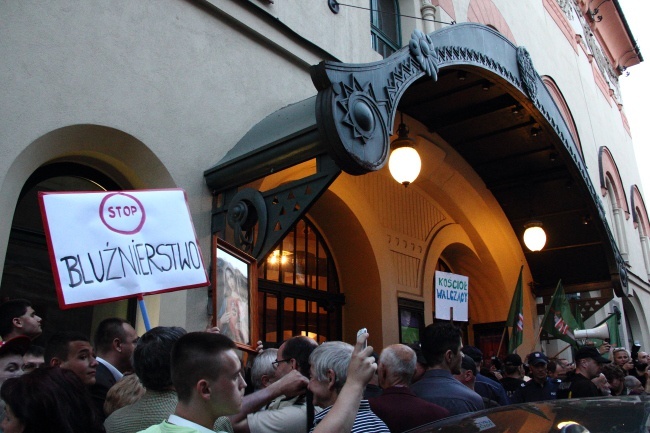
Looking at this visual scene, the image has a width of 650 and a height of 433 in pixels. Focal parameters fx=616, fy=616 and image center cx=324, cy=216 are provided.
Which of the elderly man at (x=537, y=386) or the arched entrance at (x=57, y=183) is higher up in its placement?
the arched entrance at (x=57, y=183)

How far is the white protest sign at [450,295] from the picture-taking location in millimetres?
8617

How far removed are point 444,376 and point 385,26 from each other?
22.9 ft

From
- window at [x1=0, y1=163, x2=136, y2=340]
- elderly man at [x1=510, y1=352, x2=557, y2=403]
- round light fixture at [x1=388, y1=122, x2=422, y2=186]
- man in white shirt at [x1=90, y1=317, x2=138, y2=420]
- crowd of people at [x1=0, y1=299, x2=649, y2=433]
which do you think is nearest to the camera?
crowd of people at [x1=0, y1=299, x2=649, y2=433]

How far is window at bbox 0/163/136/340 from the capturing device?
4.90 m

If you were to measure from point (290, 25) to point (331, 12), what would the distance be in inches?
36.0

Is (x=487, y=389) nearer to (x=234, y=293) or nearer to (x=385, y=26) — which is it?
(x=234, y=293)

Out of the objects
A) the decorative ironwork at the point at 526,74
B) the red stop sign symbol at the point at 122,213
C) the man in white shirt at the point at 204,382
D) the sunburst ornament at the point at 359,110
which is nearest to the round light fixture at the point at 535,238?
the decorative ironwork at the point at 526,74

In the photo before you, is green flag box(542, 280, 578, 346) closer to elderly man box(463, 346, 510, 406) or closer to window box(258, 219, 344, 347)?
window box(258, 219, 344, 347)

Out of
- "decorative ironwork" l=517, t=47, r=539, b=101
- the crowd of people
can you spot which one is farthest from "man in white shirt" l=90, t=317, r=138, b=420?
"decorative ironwork" l=517, t=47, r=539, b=101

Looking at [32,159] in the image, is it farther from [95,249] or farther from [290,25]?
[290,25]

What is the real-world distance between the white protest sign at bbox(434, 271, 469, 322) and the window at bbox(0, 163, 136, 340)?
483 cm

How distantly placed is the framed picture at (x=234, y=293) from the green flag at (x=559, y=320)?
19.4 feet

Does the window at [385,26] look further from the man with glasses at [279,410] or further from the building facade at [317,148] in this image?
the man with glasses at [279,410]

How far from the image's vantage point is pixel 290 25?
7.16 metres
